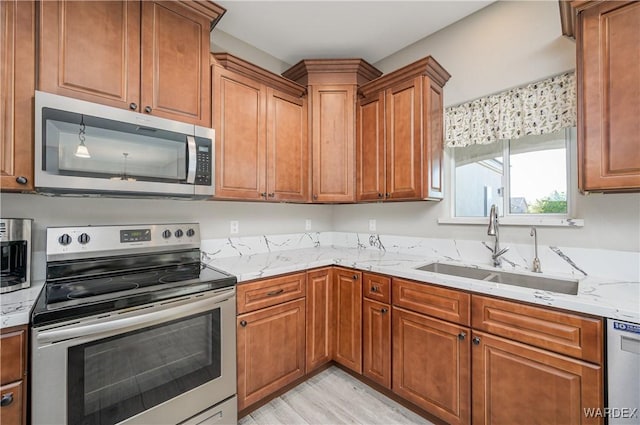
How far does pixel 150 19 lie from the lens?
165cm

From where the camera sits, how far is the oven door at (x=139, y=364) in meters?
1.11

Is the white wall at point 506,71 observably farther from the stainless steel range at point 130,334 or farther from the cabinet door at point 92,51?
the cabinet door at point 92,51

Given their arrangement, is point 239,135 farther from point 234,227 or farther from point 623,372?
point 623,372

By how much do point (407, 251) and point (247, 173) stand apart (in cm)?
154

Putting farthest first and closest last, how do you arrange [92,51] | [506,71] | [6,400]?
[506,71], [92,51], [6,400]

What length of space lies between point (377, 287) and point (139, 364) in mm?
1428

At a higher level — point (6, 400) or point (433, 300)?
point (433, 300)

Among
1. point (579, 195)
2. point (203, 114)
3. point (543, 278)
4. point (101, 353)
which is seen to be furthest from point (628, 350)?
point (203, 114)

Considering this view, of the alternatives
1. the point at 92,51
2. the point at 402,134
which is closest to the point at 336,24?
the point at 402,134

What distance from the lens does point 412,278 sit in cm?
179

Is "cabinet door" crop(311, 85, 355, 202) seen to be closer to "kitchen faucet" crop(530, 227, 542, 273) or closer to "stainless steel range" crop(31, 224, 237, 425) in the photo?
"stainless steel range" crop(31, 224, 237, 425)

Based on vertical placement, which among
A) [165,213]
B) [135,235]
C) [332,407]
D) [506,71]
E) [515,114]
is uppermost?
[506,71]

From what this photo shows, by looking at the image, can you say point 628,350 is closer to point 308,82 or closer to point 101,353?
point 101,353

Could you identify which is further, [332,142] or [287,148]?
[332,142]
